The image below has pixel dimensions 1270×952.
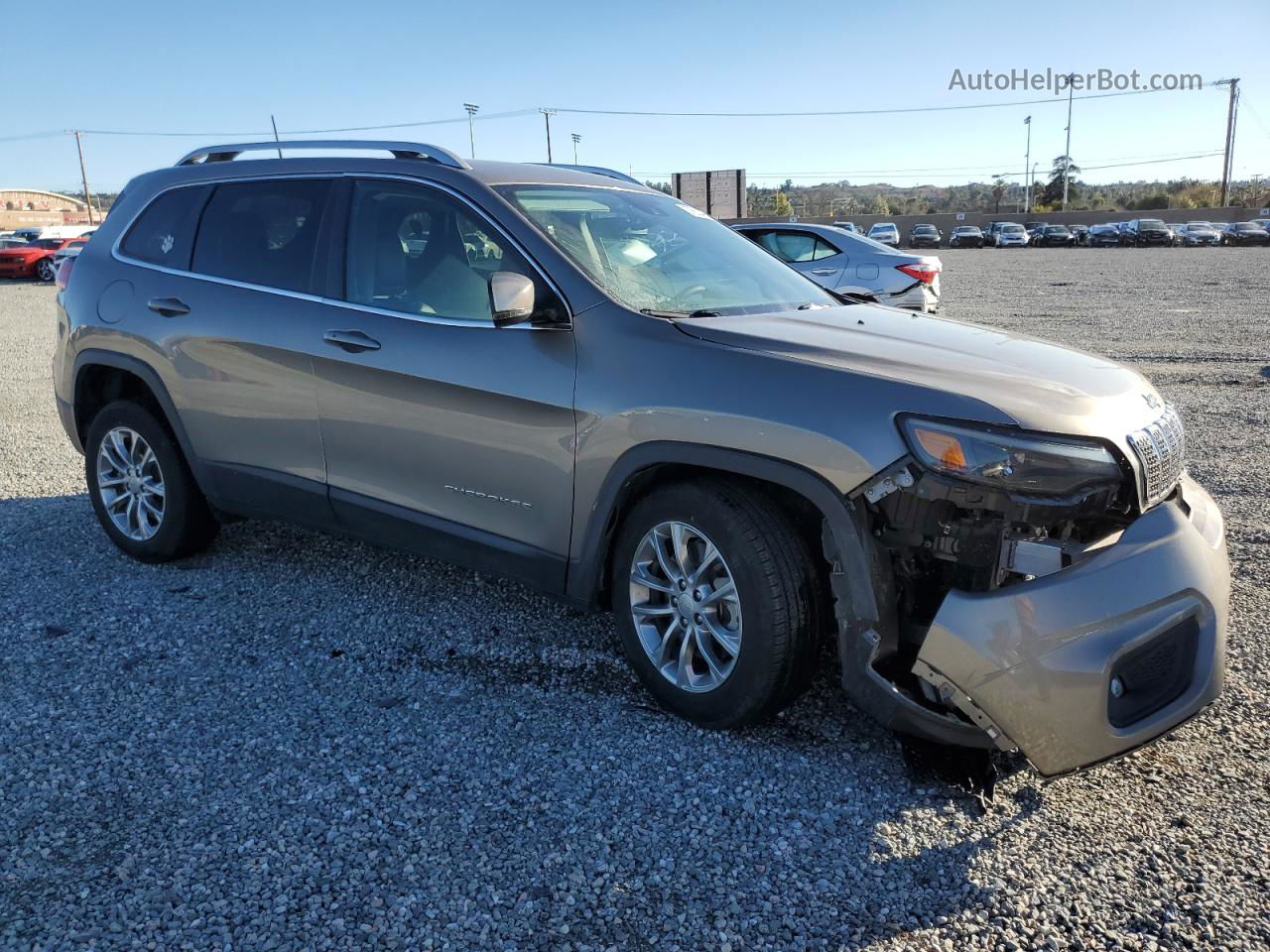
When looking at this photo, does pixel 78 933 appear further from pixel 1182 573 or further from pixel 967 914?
pixel 1182 573

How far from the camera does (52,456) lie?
754cm

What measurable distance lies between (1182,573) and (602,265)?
2.17 metres

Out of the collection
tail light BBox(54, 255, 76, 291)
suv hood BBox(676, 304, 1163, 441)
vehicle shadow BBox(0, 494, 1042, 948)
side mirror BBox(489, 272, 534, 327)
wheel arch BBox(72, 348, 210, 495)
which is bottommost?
vehicle shadow BBox(0, 494, 1042, 948)

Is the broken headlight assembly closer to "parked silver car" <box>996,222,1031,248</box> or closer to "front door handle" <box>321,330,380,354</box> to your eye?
"front door handle" <box>321,330,380,354</box>

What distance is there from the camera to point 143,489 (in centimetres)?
499

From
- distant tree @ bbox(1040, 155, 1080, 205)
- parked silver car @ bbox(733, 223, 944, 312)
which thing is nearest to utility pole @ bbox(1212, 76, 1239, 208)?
distant tree @ bbox(1040, 155, 1080, 205)

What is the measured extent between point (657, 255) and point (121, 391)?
120 inches

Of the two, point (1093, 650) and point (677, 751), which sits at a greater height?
point (1093, 650)

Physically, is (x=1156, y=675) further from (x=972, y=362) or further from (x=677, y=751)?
(x=677, y=751)

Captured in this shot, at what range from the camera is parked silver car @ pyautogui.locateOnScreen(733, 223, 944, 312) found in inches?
473

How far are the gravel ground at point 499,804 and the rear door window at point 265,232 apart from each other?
150 centimetres

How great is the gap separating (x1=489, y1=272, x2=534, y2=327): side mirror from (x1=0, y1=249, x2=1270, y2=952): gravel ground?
4.61 feet

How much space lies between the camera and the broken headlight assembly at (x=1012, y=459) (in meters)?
2.68

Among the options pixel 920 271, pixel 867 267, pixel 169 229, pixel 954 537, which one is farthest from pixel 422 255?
pixel 920 271
